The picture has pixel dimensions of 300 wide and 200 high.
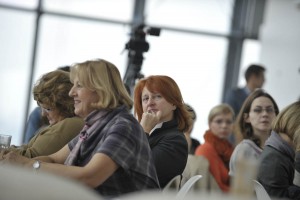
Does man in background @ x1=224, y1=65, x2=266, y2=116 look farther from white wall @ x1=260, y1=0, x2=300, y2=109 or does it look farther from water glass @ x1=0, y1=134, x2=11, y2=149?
water glass @ x1=0, y1=134, x2=11, y2=149

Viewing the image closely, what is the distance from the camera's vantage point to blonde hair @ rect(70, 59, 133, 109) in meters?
2.90

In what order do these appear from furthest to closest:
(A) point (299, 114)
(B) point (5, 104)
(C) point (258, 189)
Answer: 1. (B) point (5, 104)
2. (A) point (299, 114)
3. (C) point (258, 189)

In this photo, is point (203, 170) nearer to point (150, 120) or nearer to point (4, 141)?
point (150, 120)

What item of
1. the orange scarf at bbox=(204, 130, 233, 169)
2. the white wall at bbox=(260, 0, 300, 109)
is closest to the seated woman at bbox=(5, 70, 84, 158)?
the orange scarf at bbox=(204, 130, 233, 169)

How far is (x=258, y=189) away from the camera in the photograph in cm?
261

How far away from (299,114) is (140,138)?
3.27 ft

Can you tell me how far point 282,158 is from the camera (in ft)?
11.2

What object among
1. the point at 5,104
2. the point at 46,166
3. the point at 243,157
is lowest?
the point at 5,104

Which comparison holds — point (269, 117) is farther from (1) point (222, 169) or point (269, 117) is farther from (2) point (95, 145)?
(2) point (95, 145)

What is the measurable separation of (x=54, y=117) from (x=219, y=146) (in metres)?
1.63

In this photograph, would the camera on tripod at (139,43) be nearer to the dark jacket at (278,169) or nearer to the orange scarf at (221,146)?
the orange scarf at (221,146)

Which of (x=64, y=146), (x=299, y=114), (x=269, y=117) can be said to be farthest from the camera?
(x=269, y=117)

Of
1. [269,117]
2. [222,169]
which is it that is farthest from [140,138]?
[222,169]

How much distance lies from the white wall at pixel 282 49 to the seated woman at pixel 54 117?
17.9 feet
